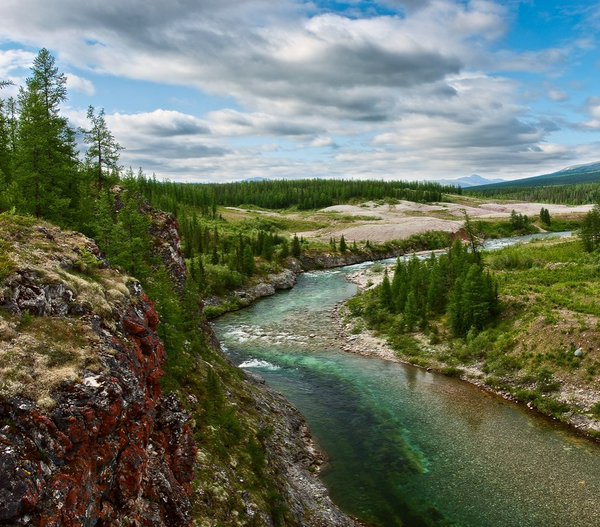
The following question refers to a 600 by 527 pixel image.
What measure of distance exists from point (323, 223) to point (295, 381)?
141060mm

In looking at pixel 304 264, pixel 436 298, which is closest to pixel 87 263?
pixel 436 298

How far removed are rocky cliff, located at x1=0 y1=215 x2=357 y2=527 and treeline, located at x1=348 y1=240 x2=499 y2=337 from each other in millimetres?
33077

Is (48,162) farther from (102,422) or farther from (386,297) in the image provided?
(386,297)

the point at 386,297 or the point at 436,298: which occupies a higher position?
the point at 436,298

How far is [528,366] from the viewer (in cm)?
4338

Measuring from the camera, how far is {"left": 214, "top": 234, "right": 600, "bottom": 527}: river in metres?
26.9

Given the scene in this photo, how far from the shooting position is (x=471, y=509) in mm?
26984

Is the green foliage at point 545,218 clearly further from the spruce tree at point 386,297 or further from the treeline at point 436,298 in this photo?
the spruce tree at point 386,297

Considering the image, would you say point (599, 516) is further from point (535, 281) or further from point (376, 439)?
point (535, 281)

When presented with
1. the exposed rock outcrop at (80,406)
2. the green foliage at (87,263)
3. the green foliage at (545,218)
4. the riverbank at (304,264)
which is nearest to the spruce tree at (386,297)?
the riverbank at (304,264)

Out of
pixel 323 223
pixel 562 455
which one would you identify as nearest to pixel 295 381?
pixel 562 455

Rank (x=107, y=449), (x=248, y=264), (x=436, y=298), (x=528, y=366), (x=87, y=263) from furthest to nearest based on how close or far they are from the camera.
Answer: (x=248, y=264)
(x=436, y=298)
(x=528, y=366)
(x=87, y=263)
(x=107, y=449)

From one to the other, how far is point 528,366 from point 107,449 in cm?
4094

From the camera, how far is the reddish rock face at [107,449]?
10.9 metres
